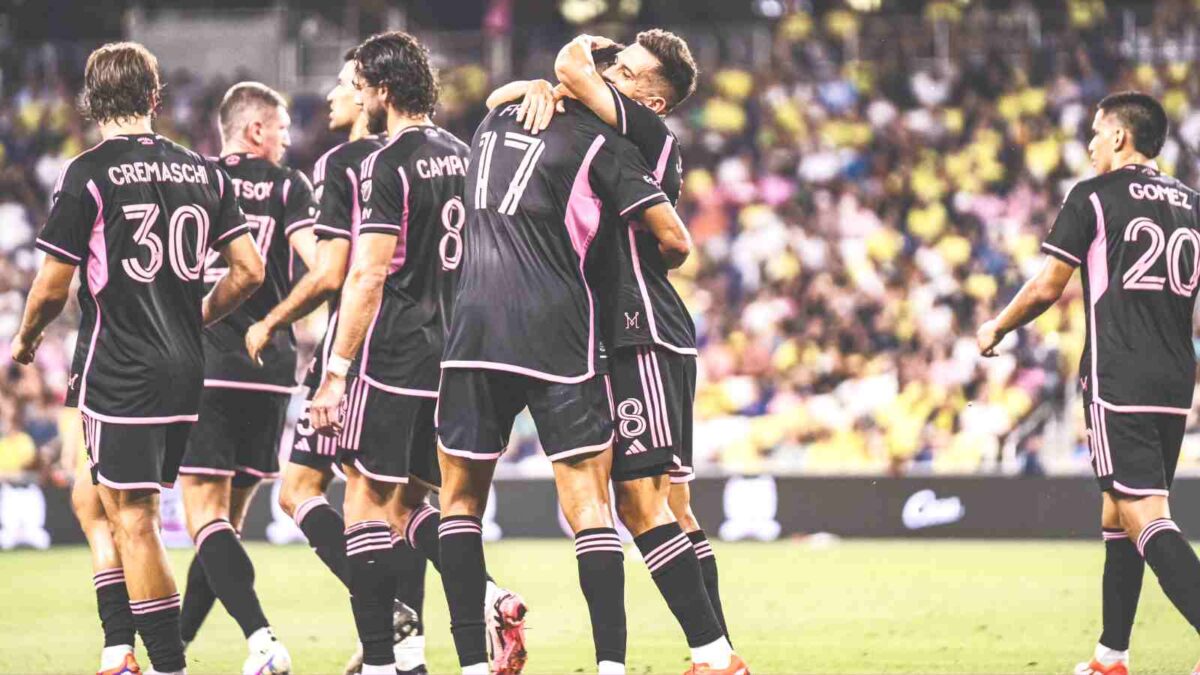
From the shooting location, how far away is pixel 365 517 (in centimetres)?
666

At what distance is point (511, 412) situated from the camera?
601 cm

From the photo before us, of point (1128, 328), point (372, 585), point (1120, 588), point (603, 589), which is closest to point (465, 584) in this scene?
point (603, 589)

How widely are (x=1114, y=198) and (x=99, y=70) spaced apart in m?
4.11

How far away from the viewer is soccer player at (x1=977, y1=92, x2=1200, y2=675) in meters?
6.96

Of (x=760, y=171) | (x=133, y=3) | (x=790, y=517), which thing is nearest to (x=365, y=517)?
(x=790, y=517)

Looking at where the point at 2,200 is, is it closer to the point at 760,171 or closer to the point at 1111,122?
the point at 760,171

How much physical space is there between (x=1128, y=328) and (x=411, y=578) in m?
3.15

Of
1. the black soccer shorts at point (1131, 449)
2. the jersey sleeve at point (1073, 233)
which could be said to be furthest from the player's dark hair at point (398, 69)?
the black soccer shorts at point (1131, 449)

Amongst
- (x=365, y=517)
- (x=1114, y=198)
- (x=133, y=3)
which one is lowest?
(x=365, y=517)

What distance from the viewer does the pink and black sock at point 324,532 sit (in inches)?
291

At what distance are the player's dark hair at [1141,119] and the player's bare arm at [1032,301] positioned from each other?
0.64 metres

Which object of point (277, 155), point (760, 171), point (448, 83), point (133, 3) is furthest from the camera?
point (133, 3)

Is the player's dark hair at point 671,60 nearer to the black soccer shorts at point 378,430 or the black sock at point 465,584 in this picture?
the black soccer shorts at point 378,430

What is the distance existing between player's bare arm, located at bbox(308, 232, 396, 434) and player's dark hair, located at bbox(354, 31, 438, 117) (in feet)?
2.13
